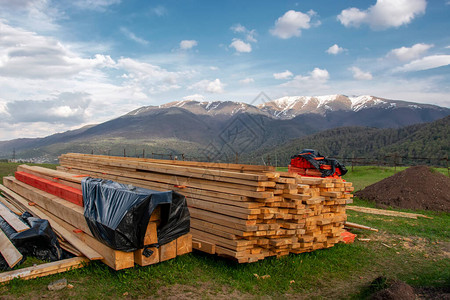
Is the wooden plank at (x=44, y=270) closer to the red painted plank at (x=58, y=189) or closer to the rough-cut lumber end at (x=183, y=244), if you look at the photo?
the red painted plank at (x=58, y=189)

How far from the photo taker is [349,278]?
5633mm

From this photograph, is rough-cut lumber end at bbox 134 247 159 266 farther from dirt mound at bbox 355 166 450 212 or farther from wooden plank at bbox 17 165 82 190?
dirt mound at bbox 355 166 450 212

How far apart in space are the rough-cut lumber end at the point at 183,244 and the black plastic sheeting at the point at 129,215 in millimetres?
115

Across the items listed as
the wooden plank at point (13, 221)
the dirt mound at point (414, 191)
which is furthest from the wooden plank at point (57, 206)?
the dirt mound at point (414, 191)

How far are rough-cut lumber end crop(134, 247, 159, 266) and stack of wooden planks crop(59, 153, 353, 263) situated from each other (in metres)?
0.99

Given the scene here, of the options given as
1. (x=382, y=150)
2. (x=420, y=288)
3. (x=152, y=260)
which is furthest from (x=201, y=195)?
(x=382, y=150)

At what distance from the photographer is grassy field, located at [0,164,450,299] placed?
4555 mm

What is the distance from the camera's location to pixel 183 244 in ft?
17.7

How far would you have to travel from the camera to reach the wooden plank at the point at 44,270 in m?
4.55

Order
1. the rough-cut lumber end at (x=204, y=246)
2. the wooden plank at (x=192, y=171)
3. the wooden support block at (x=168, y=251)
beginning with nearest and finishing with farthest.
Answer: the wooden support block at (x=168, y=251), the wooden plank at (x=192, y=171), the rough-cut lumber end at (x=204, y=246)

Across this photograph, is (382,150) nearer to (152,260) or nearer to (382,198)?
(382,198)

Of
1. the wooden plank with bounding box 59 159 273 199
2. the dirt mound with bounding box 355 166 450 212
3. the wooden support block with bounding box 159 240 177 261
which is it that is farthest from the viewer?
the dirt mound with bounding box 355 166 450 212

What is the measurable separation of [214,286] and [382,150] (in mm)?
55294

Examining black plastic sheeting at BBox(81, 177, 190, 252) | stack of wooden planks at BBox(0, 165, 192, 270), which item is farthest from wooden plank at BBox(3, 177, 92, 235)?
black plastic sheeting at BBox(81, 177, 190, 252)
